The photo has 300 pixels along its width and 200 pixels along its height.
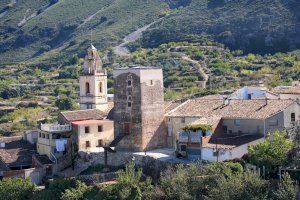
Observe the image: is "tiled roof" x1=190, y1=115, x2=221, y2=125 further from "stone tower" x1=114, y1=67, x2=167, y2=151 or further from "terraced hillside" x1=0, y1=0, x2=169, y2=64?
"terraced hillside" x1=0, y1=0, x2=169, y2=64

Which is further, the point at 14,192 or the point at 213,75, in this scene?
the point at 213,75

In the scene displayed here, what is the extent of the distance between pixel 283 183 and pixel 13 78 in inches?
2827

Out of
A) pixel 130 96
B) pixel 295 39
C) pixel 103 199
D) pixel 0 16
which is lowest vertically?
pixel 103 199

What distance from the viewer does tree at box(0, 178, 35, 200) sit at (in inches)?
1731

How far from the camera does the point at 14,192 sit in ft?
145

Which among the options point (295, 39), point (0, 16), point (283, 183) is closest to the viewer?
point (283, 183)

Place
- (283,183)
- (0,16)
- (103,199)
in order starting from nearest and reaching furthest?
(283,183), (103,199), (0,16)

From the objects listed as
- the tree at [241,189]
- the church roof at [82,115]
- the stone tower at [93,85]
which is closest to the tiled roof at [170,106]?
the church roof at [82,115]

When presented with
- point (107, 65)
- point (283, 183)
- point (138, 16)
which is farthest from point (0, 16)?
point (283, 183)

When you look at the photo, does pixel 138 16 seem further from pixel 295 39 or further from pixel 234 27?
pixel 295 39

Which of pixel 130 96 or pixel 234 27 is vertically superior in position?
pixel 234 27

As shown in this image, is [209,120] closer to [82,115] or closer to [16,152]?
[82,115]

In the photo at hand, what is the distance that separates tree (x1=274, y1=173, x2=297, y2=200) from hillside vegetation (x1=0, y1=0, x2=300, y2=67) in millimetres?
54567

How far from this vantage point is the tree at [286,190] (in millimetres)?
34750
